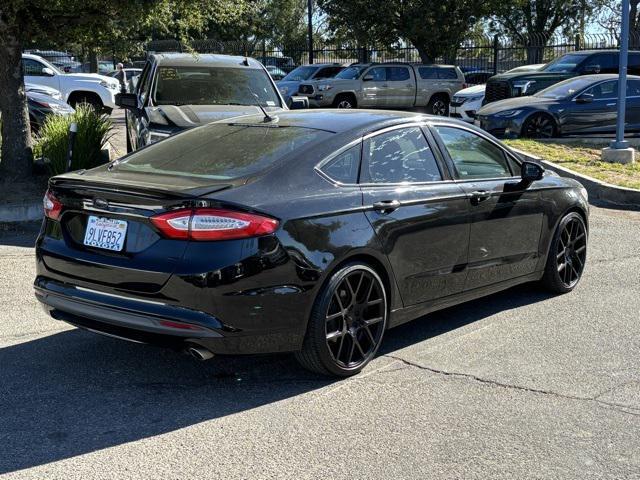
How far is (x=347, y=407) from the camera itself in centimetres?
457

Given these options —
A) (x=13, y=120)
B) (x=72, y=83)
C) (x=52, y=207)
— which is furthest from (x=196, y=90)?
(x=72, y=83)

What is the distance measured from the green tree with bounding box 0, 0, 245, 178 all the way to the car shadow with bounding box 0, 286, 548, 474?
5.51 m

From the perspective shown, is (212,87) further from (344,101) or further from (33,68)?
(344,101)

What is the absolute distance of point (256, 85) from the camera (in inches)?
454

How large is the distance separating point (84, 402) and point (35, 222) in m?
5.55

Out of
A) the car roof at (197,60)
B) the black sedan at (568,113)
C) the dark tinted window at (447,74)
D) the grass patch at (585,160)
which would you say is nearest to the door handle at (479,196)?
the car roof at (197,60)

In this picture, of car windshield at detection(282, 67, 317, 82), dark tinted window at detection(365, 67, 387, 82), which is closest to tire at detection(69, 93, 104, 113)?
car windshield at detection(282, 67, 317, 82)

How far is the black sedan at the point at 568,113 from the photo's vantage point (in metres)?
16.3

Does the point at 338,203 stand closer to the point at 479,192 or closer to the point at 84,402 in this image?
the point at 479,192

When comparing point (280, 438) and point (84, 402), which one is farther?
point (84, 402)

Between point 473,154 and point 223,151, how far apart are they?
1992 millimetres

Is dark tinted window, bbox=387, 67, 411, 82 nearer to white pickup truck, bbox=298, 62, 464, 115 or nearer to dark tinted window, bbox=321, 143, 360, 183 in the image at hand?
white pickup truck, bbox=298, 62, 464, 115

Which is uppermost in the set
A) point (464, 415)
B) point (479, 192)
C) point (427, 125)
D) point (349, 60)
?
point (349, 60)

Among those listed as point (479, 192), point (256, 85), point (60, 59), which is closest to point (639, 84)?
point (256, 85)
